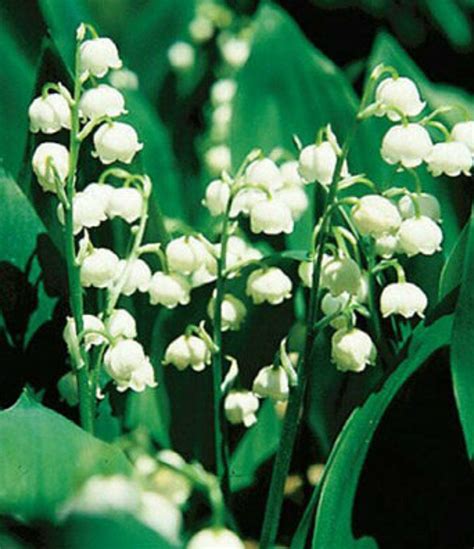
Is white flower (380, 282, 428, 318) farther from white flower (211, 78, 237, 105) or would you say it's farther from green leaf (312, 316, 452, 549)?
white flower (211, 78, 237, 105)

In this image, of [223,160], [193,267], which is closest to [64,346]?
[193,267]

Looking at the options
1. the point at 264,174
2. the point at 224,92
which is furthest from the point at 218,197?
the point at 224,92

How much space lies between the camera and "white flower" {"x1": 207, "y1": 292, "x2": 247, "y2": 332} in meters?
1.08

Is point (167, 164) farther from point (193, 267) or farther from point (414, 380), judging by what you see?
point (414, 380)

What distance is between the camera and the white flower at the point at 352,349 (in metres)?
0.96

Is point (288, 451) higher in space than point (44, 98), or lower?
lower

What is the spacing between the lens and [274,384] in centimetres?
99

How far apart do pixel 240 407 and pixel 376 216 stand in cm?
25

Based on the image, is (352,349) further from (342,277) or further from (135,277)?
(135,277)

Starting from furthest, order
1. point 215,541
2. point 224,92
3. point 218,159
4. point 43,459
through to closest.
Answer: point 224,92 → point 218,159 → point 43,459 → point 215,541

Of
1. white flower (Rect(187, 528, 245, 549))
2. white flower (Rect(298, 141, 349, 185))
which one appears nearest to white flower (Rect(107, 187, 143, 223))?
white flower (Rect(298, 141, 349, 185))

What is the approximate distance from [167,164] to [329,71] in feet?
0.77

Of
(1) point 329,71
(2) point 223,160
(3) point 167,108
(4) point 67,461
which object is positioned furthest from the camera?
(3) point 167,108

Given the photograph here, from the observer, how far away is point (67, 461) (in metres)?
0.80
